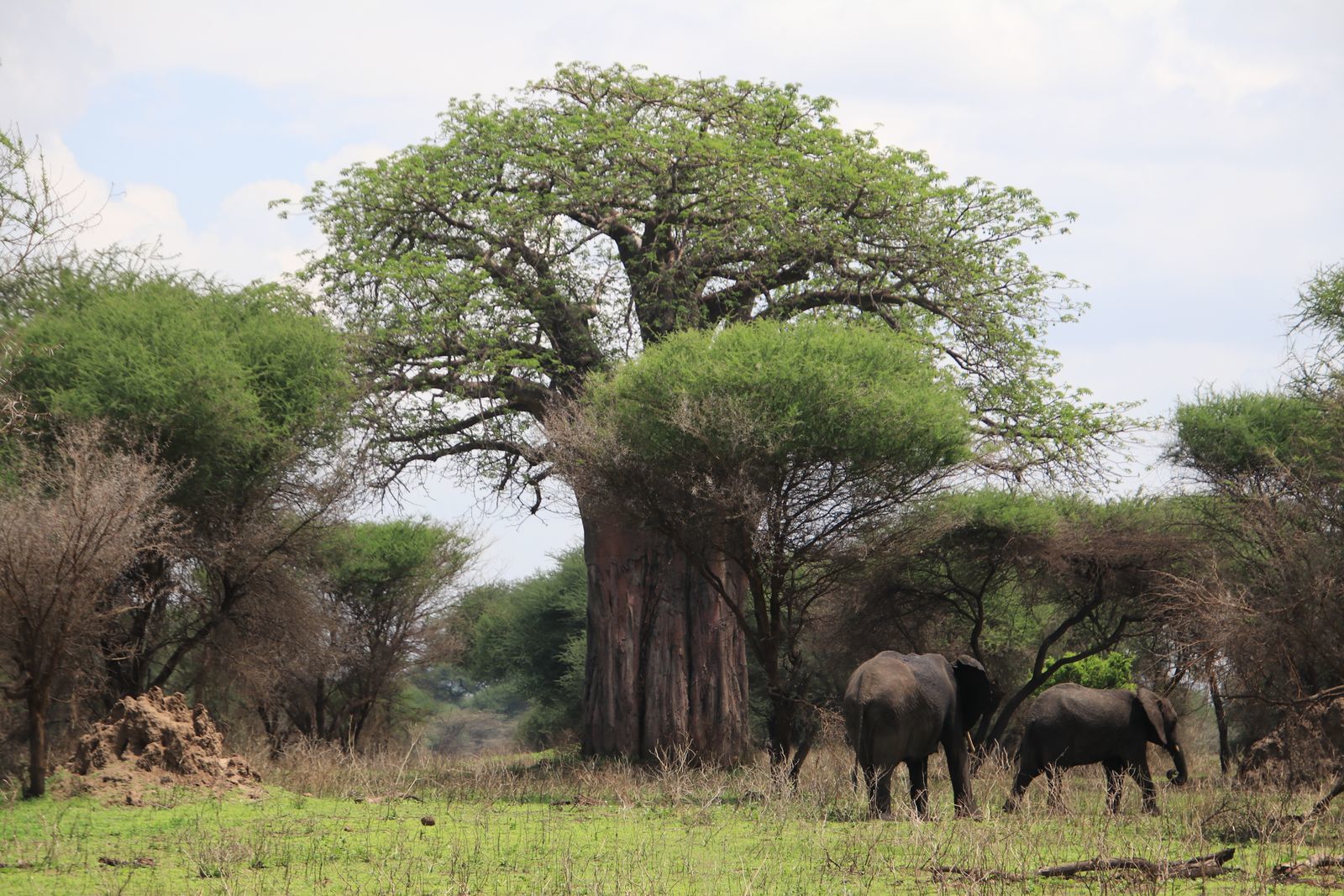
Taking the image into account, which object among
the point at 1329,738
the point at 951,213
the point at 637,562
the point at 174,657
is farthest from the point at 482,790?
the point at 951,213

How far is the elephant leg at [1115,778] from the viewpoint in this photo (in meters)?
13.6

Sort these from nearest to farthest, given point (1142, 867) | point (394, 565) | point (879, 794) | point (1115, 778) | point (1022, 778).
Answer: point (1142, 867) < point (879, 794) < point (1022, 778) < point (1115, 778) < point (394, 565)

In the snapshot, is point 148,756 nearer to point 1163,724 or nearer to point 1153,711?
point 1153,711

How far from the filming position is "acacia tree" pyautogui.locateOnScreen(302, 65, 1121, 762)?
67.3 ft

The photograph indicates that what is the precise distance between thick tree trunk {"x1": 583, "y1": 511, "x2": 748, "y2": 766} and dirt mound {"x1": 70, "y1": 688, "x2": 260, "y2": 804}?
7526 millimetres

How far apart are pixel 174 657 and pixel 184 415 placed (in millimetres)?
3418

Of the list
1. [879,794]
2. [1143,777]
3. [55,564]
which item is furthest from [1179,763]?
[55,564]

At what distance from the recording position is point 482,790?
48.7 ft

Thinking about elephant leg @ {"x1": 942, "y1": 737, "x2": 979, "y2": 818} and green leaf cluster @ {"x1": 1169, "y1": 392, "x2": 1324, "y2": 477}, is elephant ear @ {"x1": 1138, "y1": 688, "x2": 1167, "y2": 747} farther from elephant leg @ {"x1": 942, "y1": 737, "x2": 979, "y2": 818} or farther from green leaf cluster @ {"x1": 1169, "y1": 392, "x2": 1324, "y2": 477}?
green leaf cluster @ {"x1": 1169, "y1": 392, "x2": 1324, "y2": 477}

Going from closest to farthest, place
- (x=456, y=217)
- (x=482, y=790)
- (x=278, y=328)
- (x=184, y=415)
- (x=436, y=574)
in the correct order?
(x=482, y=790) → (x=184, y=415) → (x=278, y=328) → (x=456, y=217) → (x=436, y=574)

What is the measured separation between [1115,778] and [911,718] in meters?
3.57

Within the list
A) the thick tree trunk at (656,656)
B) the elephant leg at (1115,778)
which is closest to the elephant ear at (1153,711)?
the elephant leg at (1115,778)

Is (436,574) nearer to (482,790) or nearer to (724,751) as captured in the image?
(724,751)

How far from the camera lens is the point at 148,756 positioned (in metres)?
13.5
